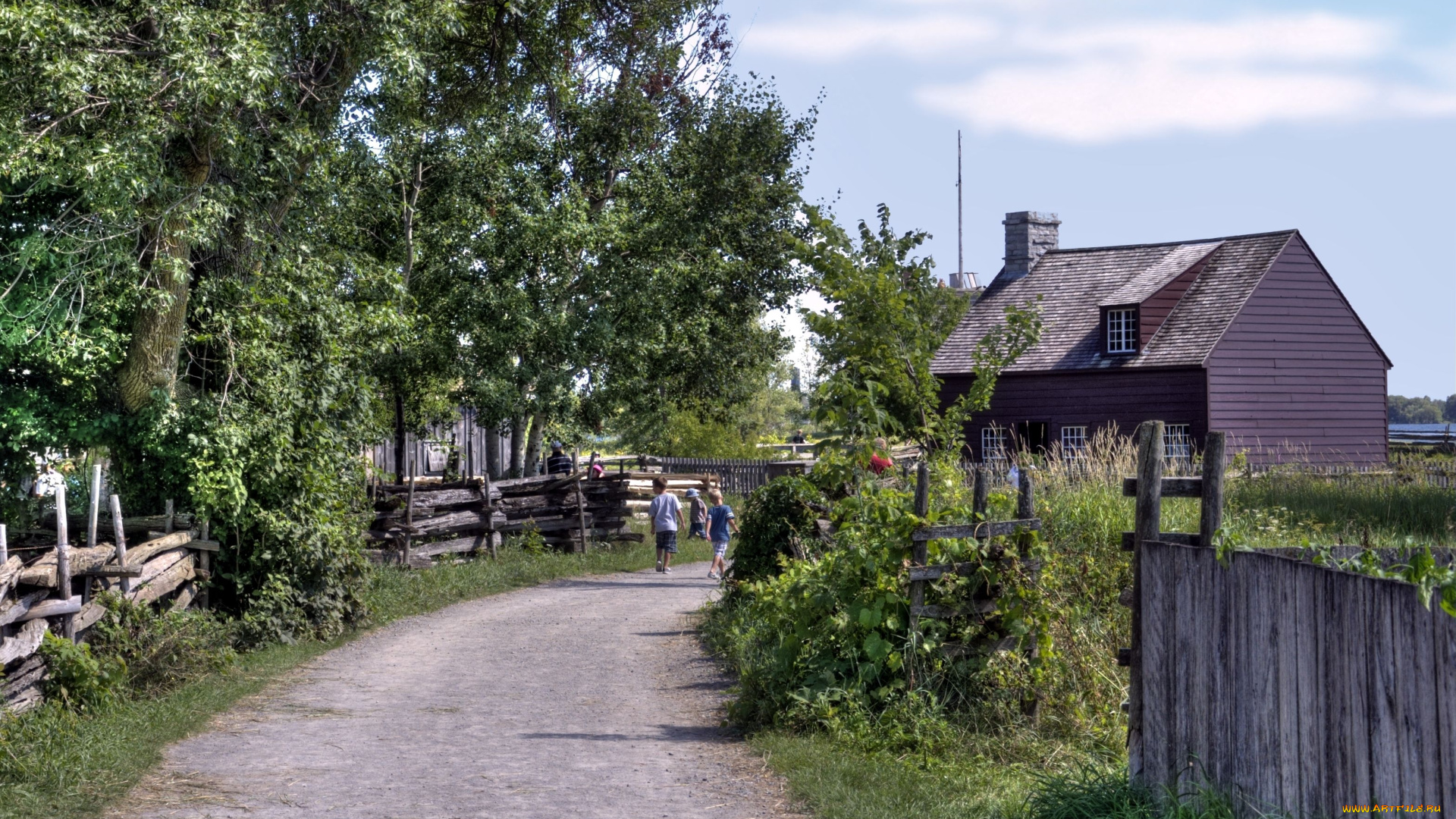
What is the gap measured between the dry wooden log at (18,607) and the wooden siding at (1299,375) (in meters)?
29.3

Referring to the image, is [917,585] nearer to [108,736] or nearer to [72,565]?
[108,736]

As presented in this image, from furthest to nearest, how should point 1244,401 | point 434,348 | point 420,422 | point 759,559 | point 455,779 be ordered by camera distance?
point 1244,401
point 420,422
point 434,348
point 759,559
point 455,779

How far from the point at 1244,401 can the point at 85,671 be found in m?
30.6

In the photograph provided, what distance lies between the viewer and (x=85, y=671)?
9992 mm

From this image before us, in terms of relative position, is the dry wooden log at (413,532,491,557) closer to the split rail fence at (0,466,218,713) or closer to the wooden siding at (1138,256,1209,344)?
the split rail fence at (0,466,218,713)

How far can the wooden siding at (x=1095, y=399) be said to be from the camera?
33.8 metres

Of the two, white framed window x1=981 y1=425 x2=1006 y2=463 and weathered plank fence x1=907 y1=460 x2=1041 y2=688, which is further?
white framed window x1=981 y1=425 x2=1006 y2=463

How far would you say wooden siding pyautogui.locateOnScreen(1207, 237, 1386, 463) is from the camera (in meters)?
34.1

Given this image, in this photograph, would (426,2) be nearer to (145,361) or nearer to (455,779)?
(145,361)

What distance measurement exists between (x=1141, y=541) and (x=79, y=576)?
8777 millimetres

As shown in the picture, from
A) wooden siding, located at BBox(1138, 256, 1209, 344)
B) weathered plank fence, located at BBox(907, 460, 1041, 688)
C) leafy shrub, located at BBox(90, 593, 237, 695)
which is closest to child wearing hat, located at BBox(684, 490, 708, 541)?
wooden siding, located at BBox(1138, 256, 1209, 344)

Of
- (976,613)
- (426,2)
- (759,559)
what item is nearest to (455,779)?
(976,613)

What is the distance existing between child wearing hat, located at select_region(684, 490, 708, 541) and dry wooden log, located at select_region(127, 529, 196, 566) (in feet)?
48.3

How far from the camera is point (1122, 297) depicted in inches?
1399
